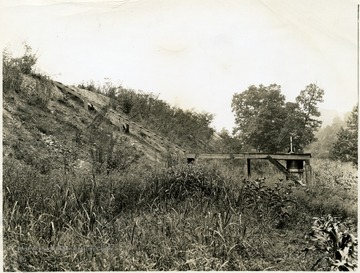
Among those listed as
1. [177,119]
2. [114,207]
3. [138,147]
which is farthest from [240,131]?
[114,207]

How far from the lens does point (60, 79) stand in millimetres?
14844

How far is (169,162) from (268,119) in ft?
29.7

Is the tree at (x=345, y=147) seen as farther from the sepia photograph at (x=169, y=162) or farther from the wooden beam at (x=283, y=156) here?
the wooden beam at (x=283, y=156)

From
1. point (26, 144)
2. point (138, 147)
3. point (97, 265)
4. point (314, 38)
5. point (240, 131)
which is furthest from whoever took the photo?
point (240, 131)

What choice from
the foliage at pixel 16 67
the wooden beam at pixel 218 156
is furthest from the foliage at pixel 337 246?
the foliage at pixel 16 67

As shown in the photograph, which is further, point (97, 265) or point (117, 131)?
point (117, 131)

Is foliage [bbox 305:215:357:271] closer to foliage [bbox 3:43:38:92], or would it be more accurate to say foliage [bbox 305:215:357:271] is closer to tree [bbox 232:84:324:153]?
foliage [bbox 3:43:38:92]

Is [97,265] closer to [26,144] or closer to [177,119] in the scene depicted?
[26,144]

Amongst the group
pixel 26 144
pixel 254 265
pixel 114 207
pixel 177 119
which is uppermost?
pixel 177 119

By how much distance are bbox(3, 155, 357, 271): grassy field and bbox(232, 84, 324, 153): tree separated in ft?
30.4

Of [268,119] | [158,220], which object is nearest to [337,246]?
[158,220]

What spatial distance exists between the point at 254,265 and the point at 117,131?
9.42 meters

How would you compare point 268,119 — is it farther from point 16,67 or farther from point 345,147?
point 16,67

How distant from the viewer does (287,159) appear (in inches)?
420
